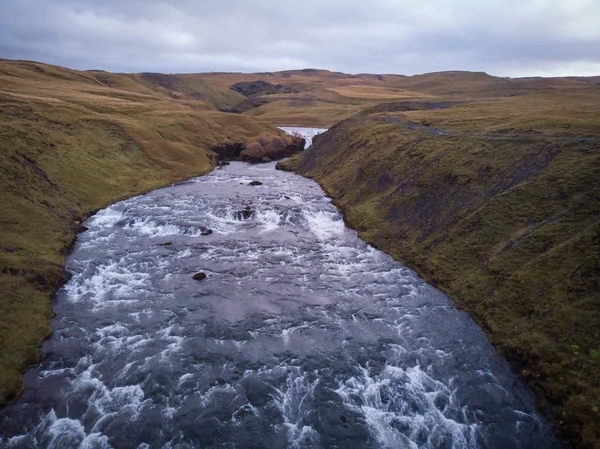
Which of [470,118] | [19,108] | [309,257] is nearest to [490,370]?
[309,257]

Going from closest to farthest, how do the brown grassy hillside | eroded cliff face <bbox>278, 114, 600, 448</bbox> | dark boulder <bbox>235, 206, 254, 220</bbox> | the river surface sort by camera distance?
the river surface
eroded cliff face <bbox>278, 114, 600, 448</bbox>
the brown grassy hillside
dark boulder <bbox>235, 206, 254, 220</bbox>

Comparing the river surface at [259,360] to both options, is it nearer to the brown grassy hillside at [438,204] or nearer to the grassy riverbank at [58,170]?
the grassy riverbank at [58,170]

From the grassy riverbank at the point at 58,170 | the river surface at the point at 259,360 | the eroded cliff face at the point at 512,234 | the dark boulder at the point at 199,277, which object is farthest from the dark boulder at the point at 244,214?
the grassy riverbank at the point at 58,170

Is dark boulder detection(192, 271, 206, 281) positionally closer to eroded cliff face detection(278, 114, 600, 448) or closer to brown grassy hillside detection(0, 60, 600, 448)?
brown grassy hillside detection(0, 60, 600, 448)

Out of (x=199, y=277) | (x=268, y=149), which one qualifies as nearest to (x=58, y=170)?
(x=199, y=277)

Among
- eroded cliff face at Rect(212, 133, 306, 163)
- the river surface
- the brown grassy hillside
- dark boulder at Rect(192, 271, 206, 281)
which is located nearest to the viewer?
the river surface

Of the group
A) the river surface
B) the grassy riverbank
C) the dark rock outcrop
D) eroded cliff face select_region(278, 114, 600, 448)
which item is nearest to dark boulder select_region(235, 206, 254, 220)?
the river surface
